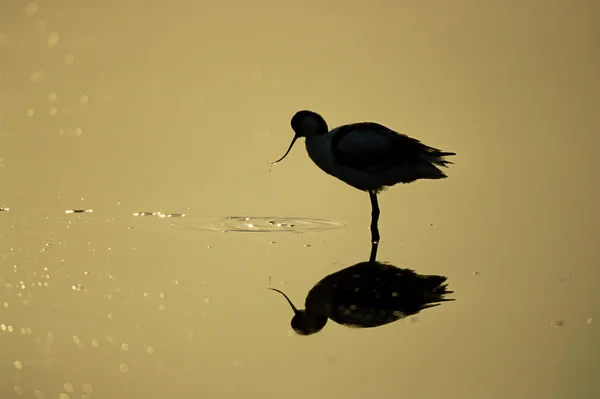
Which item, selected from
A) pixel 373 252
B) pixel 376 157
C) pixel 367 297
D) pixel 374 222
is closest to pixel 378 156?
pixel 376 157

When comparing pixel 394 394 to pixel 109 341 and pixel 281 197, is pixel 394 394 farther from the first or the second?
pixel 281 197

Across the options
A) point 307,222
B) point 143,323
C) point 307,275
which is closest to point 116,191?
point 307,222

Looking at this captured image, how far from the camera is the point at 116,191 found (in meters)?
9.82

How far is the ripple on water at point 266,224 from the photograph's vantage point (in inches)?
297

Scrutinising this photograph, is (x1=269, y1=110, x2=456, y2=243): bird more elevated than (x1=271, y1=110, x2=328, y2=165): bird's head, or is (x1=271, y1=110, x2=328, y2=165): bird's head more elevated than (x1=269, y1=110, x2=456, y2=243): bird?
(x1=271, y1=110, x2=328, y2=165): bird's head

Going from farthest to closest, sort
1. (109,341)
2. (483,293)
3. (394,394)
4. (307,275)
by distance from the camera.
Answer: (307,275) < (483,293) < (109,341) < (394,394)

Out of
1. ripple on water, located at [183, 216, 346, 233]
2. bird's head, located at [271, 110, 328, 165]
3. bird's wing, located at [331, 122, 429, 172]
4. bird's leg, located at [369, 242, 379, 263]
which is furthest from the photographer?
bird's head, located at [271, 110, 328, 165]

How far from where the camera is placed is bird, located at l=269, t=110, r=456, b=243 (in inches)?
305

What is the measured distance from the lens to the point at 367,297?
5141 millimetres

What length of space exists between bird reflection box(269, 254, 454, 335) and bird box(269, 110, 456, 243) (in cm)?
189

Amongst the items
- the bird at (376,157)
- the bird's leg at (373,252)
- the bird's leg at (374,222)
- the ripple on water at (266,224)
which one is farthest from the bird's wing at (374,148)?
the bird's leg at (373,252)

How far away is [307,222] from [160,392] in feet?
14.1

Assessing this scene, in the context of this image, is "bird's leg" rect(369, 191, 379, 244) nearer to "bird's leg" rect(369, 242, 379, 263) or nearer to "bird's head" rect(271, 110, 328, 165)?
"bird's leg" rect(369, 242, 379, 263)

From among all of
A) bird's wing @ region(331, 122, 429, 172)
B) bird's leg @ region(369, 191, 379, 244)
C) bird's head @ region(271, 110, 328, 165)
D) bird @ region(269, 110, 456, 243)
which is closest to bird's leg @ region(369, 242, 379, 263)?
bird's leg @ region(369, 191, 379, 244)
